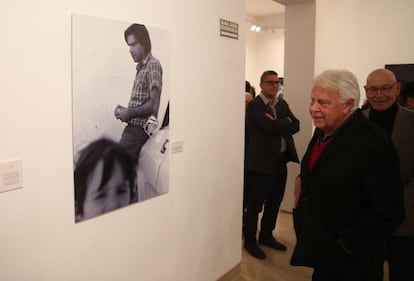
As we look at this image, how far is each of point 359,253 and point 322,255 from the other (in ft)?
0.53

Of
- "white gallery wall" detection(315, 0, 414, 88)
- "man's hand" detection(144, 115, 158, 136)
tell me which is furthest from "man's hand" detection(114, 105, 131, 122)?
"white gallery wall" detection(315, 0, 414, 88)

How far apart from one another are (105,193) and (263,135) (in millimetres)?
1863

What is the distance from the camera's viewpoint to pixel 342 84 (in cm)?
163

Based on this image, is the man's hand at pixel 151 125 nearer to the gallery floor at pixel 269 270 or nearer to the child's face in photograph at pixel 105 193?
the child's face in photograph at pixel 105 193

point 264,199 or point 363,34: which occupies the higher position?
point 363,34

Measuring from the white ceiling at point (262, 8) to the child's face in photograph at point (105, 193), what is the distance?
5107mm

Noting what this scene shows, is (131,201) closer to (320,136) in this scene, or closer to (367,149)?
(320,136)

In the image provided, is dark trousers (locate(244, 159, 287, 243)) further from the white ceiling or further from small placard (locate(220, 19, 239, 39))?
the white ceiling

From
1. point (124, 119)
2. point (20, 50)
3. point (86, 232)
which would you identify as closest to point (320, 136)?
point (124, 119)

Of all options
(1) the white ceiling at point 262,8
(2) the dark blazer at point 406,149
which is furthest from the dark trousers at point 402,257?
(1) the white ceiling at point 262,8

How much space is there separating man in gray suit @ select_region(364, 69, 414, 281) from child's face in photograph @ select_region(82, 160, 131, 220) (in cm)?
162

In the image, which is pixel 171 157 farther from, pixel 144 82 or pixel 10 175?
pixel 10 175

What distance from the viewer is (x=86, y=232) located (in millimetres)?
1794

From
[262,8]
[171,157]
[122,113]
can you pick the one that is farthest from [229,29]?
[262,8]
